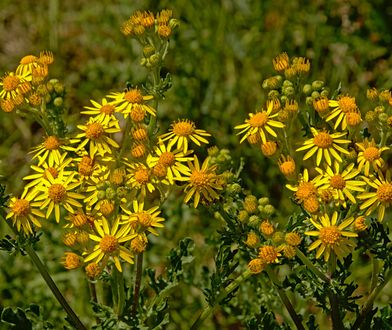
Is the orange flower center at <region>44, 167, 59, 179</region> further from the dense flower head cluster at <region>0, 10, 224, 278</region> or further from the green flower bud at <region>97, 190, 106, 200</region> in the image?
the green flower bud at <region>97, 190, 106, 200</region>

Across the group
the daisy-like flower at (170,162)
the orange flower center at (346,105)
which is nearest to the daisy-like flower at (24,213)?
the daisy-like flower at (170,162)

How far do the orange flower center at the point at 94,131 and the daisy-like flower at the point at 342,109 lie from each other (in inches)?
44.6

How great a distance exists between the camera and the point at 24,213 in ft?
10.6

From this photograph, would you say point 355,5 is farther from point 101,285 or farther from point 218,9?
point 101,285

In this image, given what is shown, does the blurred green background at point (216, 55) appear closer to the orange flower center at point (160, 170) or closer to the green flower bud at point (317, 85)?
the green flower bud at point (317, 85)

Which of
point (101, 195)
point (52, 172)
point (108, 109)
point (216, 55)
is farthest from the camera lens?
point (216, 55)

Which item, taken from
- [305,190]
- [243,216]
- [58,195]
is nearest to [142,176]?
[58,195]

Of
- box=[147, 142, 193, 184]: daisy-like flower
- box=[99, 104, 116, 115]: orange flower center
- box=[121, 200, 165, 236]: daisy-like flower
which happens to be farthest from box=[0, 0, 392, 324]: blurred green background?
box=[121, 200, 165, 236]: daisy-like flower

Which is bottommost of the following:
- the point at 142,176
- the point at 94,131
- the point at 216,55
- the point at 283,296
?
the point at 283,296

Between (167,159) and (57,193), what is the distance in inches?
21.6

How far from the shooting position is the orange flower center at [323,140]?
127 inches

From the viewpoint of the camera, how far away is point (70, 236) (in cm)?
310

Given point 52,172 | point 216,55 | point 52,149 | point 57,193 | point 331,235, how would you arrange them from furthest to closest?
1. point 216,55
2. point 52,149
3. point 52,172
4. point 57,193
5. point 331,235

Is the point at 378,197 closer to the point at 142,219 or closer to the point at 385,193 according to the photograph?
the point at 385,193
